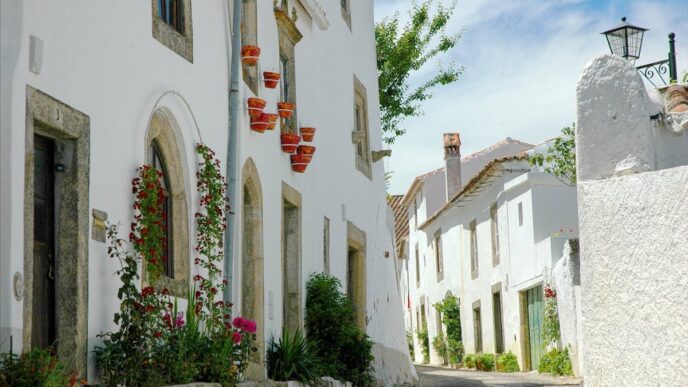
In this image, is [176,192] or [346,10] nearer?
[176,192]

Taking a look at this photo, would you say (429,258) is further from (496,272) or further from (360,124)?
(360,124)

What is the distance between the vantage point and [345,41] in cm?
1975

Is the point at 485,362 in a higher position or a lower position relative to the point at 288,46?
lower

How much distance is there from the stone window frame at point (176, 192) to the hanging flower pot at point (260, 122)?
7.56 ft

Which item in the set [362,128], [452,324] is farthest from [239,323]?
[452,324]

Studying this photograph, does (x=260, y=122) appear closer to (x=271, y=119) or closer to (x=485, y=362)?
(x=271, y=119)

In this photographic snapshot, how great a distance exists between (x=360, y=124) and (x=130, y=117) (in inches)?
447

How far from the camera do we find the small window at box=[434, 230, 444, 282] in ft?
127

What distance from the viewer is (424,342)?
134 feet

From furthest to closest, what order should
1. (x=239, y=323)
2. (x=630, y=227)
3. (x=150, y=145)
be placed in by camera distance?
(x=239, y=323) → (x=150, y=145) → (x=630, y=227)

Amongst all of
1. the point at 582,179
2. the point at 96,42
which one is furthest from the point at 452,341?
the point at 96,42

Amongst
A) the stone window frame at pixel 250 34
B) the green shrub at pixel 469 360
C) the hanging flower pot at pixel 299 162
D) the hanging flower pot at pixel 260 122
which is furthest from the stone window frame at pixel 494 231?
the hanging flower pot at pixel 260 122

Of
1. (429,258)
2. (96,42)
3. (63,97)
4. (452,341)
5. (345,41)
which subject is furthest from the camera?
(429,258)

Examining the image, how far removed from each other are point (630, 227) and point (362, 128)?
11.1 meters
